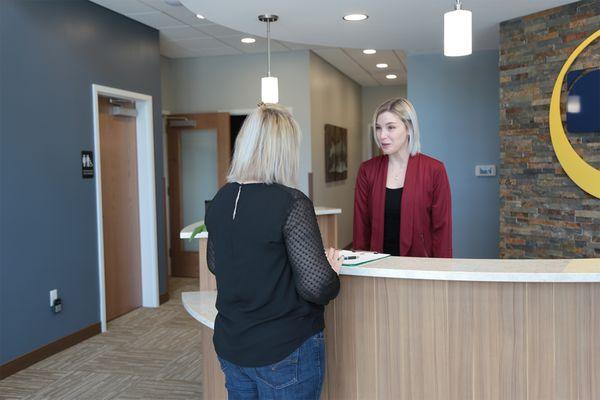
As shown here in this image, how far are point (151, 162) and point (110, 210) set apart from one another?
1.99ft

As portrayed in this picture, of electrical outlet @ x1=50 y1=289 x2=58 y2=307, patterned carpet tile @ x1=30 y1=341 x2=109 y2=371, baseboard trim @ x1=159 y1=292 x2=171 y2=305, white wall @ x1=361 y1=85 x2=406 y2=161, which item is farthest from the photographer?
white wall @ x1=361 y1=85 x2=406 y2=161

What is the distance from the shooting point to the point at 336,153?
7.69 meters

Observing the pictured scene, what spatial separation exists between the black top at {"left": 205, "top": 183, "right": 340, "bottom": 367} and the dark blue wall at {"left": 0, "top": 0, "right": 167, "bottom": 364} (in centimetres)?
272

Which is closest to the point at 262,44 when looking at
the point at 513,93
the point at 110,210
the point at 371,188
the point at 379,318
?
the point at 110,210

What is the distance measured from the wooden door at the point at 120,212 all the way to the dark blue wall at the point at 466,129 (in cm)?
284

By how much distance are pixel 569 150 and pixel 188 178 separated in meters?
4.31

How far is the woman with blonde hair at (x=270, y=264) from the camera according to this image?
4.72ft

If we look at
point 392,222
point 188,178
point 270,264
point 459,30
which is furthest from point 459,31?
point 188,178

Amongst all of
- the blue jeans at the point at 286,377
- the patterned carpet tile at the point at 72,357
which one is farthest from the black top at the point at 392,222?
the patterned carpet tile at the point at 72,357

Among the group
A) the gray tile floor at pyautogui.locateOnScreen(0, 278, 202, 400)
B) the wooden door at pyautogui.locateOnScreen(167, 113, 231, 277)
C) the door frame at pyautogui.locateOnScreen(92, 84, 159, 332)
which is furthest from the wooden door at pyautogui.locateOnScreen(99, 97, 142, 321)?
the wooden door at pyautogui.locateOnScreen(167, 113, 231, 277)

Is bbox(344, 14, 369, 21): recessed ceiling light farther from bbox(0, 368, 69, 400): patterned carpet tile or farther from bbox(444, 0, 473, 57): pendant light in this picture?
bbox(0, 368, 69, 400): patterned carpet tile

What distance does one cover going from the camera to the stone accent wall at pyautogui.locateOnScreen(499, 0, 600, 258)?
3.74 metres

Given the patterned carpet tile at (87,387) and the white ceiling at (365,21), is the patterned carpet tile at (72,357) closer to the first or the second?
the patterned carpet tile at (87,387)

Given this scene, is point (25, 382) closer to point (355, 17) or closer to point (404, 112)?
point (404, 112)
